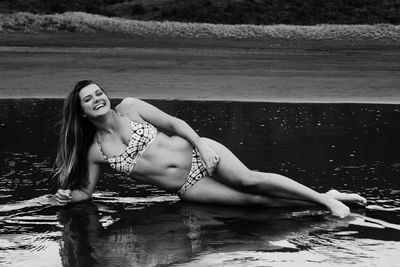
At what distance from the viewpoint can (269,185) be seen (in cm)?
581

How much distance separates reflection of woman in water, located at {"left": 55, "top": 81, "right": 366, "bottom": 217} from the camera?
19.2 ft

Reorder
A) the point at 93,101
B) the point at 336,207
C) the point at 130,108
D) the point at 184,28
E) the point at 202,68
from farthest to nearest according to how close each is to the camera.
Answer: the point at 184,28 → the point at 202,68 → the point at 130,108 → the point at 93,101 → the point at 336,207

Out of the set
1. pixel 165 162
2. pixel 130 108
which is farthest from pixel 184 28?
pixel 165 162

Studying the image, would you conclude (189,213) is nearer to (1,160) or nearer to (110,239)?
(110,239)

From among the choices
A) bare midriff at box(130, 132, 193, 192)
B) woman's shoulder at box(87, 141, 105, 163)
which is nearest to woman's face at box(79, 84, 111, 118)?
woman's shoulder at box(87, 141, 105, 163)

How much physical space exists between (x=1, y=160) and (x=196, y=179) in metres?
2.39

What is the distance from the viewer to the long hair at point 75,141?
19.4 ft

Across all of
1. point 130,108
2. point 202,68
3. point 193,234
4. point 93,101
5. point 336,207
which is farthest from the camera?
point 202,68

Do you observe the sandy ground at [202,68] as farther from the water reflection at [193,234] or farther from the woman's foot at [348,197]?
the water reflection at [193,234]

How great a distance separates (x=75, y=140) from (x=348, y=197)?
1725 millimetres

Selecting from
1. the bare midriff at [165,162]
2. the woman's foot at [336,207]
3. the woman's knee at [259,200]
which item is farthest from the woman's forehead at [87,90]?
the woman's foot at [336,207]

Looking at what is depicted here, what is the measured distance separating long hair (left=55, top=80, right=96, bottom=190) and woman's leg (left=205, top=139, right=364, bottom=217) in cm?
83

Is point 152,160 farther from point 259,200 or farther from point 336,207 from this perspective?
point 336,207

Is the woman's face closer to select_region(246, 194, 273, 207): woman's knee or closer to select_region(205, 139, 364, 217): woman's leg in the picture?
select_region(205, 139, 364, 217): woman's leg
